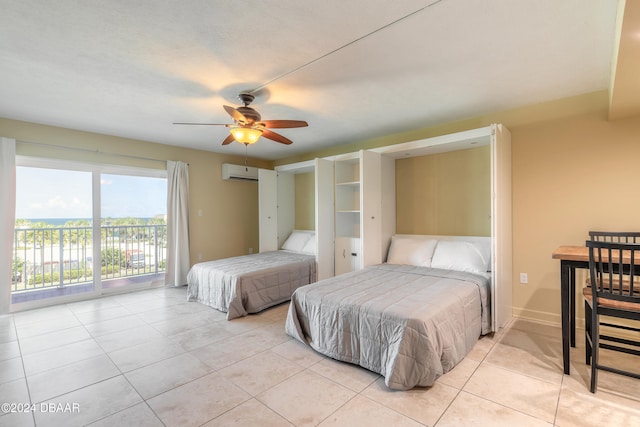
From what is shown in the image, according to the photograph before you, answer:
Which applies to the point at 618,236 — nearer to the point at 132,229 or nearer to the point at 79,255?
the point at 132,229

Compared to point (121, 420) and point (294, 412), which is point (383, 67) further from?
point (121, 420)

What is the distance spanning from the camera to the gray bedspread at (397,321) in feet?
6.33

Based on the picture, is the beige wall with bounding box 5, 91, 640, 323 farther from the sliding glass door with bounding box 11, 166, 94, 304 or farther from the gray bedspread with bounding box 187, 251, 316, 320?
the gray bedspread with bounding box 187, 251, 316, 320

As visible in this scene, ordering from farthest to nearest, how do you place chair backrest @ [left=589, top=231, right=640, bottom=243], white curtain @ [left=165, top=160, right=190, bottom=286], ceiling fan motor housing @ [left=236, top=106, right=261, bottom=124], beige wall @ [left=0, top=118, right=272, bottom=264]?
white curtain @ [left=165, top=160, right=190, bottom=286], beige wall @ [left=0, top=118, right=272, bottom=264], ceiling fan motor housing @ [left=236, top=106, right=261, bottom=124], chair backrest @ [left=589, top=231, right=640, bottom=243]

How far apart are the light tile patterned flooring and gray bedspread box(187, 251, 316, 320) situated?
0.45 metres

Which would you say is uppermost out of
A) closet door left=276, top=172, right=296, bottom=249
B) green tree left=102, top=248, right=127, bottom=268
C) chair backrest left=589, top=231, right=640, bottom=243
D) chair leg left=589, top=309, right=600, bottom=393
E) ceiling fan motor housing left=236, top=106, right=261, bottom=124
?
ceiling fan motor housing left=236, top=106, right=261, bottom=124

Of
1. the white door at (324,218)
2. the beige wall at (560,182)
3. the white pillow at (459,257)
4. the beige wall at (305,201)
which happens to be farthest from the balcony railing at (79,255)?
the beige wall at (560,182)

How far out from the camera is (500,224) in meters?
2.80

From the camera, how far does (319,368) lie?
7.36 ft

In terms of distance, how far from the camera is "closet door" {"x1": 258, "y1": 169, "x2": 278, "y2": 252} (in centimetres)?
507

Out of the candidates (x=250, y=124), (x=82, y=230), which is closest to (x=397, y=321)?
(x=250, y=124)

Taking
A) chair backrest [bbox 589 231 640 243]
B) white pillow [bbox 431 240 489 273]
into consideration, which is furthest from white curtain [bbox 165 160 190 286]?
chair backrest [bbox 589 231 640 243]

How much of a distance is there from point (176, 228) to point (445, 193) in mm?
4166

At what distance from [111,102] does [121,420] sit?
2.87m
